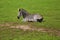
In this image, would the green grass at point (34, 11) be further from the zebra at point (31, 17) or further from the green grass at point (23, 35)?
the zebra at point (31, 17)

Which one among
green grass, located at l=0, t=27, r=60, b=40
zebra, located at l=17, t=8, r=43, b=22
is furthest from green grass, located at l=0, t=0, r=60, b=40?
zebra, located at l=17, t=8, r=43, b=22

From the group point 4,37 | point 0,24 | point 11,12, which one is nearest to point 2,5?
point 11,12

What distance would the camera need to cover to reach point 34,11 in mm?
21641

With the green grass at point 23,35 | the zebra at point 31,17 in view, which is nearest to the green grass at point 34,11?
the green grass at point 23,35

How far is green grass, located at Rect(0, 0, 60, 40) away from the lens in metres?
12.6

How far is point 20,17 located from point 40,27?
337 centimetres

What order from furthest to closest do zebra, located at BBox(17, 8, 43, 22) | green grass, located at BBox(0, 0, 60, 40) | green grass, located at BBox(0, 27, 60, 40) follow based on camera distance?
zebra, located at BBox(17, 8, 43, 22) < green grass, located at BBox(0, 0, 60, 40) < green grass, located at BBox(0, 27, 60, 40)

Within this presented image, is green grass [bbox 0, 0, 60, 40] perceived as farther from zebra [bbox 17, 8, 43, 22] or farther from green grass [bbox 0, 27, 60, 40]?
zebra [bbox 17, 8, 43, 22]

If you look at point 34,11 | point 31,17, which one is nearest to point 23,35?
point 31,17

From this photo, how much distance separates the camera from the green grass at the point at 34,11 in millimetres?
12555

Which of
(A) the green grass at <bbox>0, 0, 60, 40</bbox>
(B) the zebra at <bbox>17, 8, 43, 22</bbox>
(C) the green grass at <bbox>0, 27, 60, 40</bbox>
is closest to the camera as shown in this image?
(C) the green grass at <bbox>0, 27, 60, 40</bbox>

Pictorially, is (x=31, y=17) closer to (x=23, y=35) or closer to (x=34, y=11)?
(x=23, y=35)

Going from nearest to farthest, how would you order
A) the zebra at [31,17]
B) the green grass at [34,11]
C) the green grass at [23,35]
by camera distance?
the green grass at [23,35]
the green grass at [34,11]
the zebra at [31,17]

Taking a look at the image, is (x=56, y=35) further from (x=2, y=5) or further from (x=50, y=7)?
(x=2, y=5)
